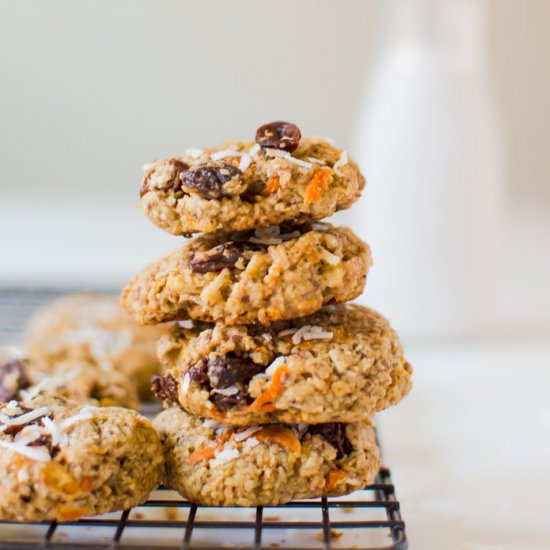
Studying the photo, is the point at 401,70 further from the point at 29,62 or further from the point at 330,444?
the point at 29,62

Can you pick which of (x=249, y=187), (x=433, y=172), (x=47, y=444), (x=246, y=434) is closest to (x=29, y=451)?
(x=47, y=444)

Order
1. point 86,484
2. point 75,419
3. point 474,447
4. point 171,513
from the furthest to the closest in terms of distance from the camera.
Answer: point 474,447 < point 171,513 < point 75,419 < point 86,484

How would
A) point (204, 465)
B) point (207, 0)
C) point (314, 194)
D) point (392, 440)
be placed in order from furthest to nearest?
point (207, 0) → point (392, 440) → point (204, 465) → point (314, 194)

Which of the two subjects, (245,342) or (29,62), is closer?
(245,342)

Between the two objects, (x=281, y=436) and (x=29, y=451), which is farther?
(x=281, y=436)

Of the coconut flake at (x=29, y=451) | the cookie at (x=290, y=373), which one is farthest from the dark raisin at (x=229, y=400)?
the coconut flake at (x=29, y=451)

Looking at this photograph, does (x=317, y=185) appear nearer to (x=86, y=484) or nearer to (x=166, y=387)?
(x=166, y=387)

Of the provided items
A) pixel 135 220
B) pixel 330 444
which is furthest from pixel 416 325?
pixel 135 220
